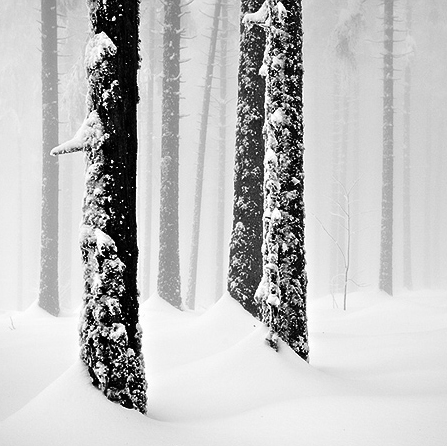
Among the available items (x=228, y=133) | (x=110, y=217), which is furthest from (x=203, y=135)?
(x=228, y=133)

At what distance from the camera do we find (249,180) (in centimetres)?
797

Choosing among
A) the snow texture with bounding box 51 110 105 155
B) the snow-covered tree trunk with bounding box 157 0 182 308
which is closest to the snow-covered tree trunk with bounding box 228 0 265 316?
the snow texture with bounding box 51 110 105 155

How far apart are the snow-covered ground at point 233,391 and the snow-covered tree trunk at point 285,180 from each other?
1.53 feet

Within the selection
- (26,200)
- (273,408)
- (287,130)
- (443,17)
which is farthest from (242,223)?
(26,200)

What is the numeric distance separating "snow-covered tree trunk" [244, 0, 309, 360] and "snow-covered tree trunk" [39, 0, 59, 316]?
8604 millimetres

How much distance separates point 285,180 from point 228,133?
35.1 m

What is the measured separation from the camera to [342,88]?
99.5 ft

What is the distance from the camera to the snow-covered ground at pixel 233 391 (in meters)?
3.54

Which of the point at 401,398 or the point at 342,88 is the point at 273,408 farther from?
the point at 342,88

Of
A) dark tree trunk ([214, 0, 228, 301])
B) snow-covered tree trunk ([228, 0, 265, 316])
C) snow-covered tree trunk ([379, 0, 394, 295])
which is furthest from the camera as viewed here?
dark tree trunk ([214, 0, 228, 301])

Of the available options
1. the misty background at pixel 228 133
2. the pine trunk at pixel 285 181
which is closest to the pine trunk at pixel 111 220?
the pine trunk at pixel 285 181

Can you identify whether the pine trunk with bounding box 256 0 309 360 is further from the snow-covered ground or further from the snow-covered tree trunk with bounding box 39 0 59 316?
the snow-covered tree trunk with bounding box 39 0 59 316

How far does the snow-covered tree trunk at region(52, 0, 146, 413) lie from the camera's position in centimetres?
383

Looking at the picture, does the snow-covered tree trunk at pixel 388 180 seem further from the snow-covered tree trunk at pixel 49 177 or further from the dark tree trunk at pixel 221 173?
the snow-covered tree trunk at pixel 49 177
